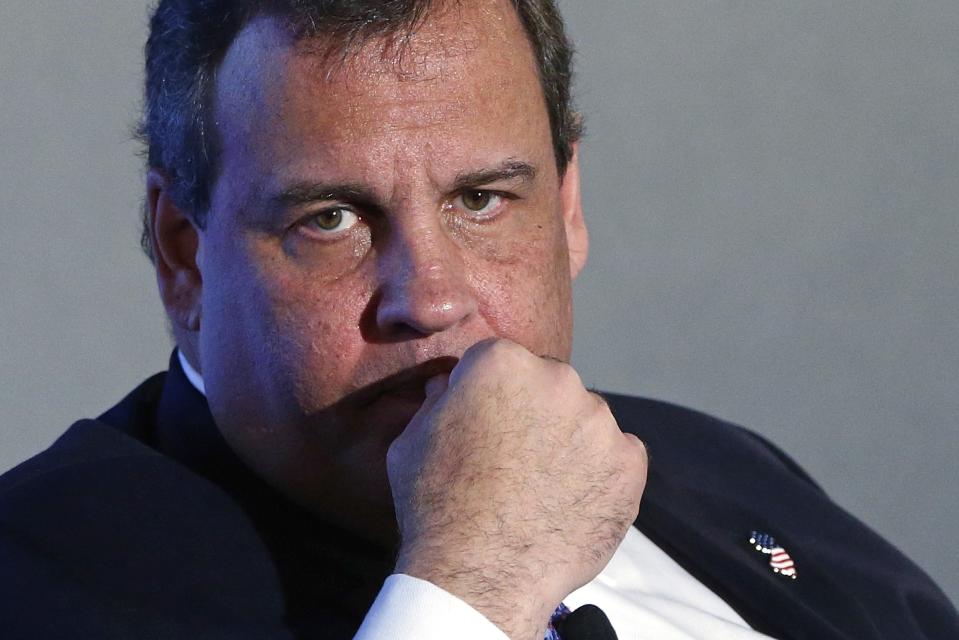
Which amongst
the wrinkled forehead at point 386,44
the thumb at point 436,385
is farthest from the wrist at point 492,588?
the wrinkled forehead at point 386,44

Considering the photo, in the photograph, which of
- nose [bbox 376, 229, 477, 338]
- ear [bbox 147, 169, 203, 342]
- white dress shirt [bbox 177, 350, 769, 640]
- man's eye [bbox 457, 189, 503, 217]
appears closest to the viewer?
nose [bbox 376, 229, 477, 338]

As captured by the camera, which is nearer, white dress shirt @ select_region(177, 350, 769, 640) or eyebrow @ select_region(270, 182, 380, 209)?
eyebrow @ select_region(270, 182, 380, 209)

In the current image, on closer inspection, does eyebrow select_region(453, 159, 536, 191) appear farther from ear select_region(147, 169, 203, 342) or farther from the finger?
ear select_region(147, 169, 203, 342)

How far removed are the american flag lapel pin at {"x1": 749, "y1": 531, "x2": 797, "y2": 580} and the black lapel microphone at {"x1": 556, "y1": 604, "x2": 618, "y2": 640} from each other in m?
0.53

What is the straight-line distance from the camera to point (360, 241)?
1.72 meters

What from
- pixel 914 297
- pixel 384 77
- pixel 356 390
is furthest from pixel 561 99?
pixel 914 297

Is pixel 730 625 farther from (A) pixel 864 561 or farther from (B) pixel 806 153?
(B) pixel 806 153

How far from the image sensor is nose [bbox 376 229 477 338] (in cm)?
166

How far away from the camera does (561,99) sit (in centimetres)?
195

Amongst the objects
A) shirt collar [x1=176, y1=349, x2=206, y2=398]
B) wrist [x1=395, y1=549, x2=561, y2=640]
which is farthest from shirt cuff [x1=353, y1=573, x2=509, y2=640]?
shirt collar [x1=176, y1=349, x2=206, y2=398]

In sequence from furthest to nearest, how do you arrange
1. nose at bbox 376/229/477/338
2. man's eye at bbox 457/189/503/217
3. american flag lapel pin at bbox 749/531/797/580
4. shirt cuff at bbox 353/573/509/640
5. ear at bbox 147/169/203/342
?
american flag lapel pin at bbox 749/531/797/580
ear at bbox 147/169/203/342
man's eye at bbox 457/189/503/217
nose at bbox 376/229/477/338
shirt cuff at bbox 353/573/509/640

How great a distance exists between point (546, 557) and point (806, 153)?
204 centimetres

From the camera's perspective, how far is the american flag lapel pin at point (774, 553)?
2.22 meters

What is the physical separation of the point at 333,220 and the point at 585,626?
499 millimetres
